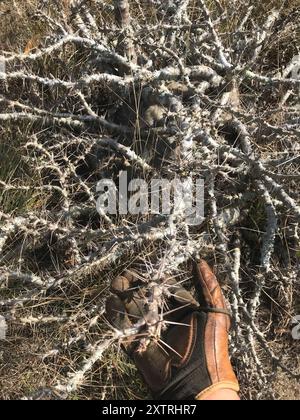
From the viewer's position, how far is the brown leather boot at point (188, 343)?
6.62 ft

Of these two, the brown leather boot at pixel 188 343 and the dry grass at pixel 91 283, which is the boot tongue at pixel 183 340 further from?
the dry grass at pixel 91 283

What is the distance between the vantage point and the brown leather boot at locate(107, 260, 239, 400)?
2018 mm

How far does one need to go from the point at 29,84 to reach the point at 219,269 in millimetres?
1307

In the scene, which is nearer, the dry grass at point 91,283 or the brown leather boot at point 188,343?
the brown leather boot at point 188,343

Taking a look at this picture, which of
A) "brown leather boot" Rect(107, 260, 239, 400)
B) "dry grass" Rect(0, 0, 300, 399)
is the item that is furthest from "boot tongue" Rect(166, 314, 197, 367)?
"dry grass" Rect(0, 0, 300, 399)

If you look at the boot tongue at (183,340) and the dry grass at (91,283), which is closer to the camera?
the boot tongue at (183,340)

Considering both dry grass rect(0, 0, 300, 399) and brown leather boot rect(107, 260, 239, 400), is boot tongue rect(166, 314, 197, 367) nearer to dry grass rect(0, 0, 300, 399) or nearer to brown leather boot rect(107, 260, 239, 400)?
brown leather boot rect(107, 260, 239, 400)

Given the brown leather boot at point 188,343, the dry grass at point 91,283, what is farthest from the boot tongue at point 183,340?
the dry grass at point 91,283

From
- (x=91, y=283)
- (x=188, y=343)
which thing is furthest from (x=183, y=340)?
(x=91, y=283)

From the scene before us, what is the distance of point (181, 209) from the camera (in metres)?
1.97
